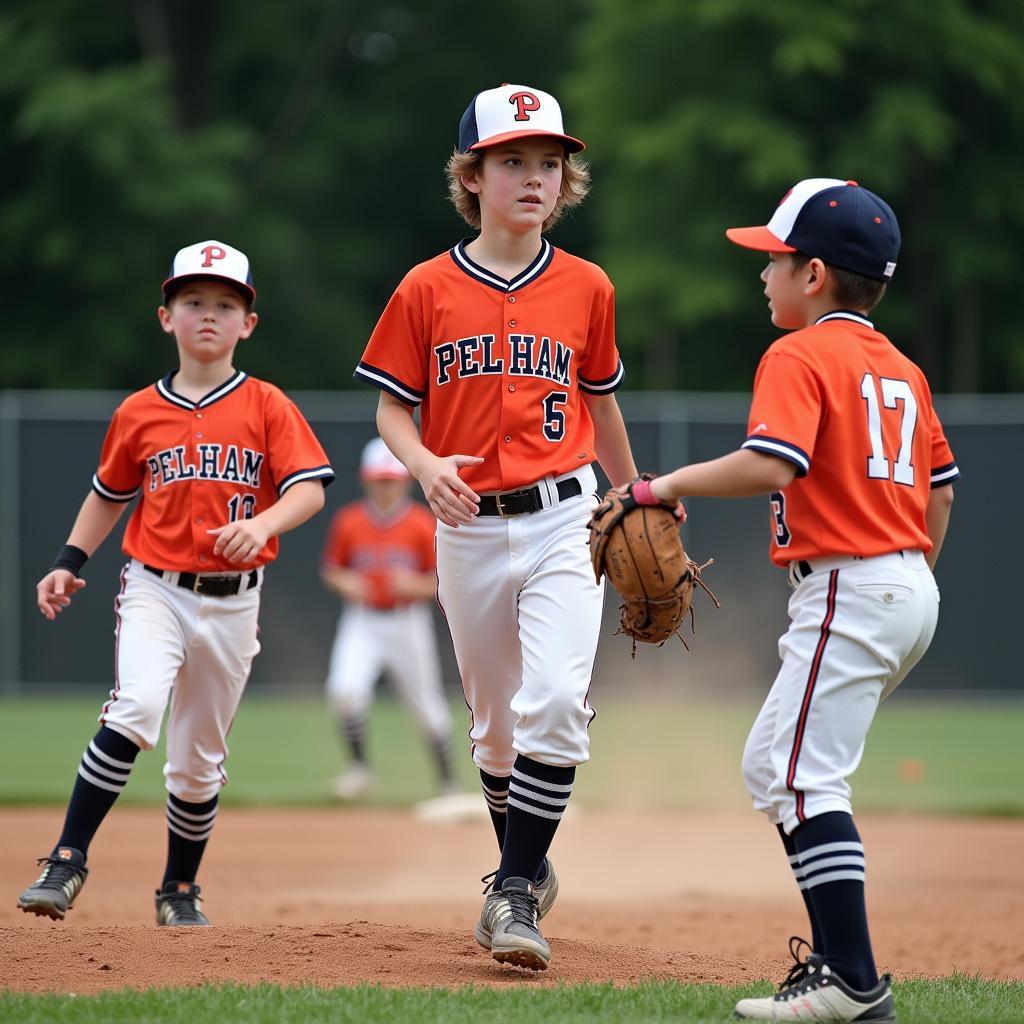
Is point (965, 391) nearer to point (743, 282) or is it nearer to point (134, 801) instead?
point (743, 282)

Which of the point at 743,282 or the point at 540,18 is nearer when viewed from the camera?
the point at 743,282

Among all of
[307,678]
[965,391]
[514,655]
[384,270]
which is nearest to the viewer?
[514,655]

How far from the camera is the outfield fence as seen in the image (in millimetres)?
13078

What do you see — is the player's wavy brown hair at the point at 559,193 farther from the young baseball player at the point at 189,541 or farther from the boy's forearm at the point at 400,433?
the young baseball player at the point at 189,541

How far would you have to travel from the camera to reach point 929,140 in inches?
698

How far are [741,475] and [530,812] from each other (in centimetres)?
107

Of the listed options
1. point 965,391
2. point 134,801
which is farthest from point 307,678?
point 965,391

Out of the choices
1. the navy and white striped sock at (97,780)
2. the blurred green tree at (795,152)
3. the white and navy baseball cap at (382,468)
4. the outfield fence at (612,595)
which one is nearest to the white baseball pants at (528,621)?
the navy and white striped sock at (97,780)

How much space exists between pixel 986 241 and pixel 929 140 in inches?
64.4

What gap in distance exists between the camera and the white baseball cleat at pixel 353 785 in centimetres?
894

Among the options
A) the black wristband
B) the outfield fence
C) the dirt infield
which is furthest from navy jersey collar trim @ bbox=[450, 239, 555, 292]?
the outfield fence

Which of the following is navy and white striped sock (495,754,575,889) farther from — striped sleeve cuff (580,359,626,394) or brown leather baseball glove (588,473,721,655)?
striped sleeve cuff (580,359,626,394)

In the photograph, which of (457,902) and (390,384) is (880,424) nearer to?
(390,384)

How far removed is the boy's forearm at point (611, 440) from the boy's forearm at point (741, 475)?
0.98 m
